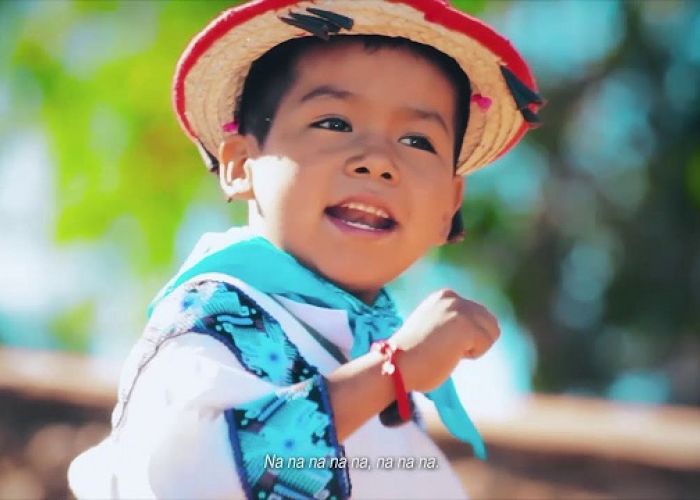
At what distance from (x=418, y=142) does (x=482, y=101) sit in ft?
0.78

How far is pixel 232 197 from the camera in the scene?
249 centimetres

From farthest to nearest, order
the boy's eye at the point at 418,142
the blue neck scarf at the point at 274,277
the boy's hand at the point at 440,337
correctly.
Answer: the boy's eye at the point at 418,142 < the blue neck scarf at the point at 274,277 < the boy's hand at the point at 440,337

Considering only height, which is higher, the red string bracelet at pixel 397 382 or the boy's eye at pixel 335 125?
the boy's eye at pixel 335 125

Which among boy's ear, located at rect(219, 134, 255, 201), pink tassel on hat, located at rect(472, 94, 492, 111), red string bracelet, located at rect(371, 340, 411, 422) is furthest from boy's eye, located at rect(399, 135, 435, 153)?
red string bracelet, located at rect(371, 340, 411, 422)

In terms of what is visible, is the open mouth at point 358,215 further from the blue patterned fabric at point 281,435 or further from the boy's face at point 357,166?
the blue patterned fabric at point 281,435

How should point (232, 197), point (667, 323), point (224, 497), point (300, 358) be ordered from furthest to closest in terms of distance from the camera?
point (667, 323)
point (232, 197)
point (300, 358)
point (224, 497)

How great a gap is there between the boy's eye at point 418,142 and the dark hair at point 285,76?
0.46 ft

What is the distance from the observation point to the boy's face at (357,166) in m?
2.25

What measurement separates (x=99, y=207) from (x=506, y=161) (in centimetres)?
304

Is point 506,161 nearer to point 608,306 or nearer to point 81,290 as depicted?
point 608,306

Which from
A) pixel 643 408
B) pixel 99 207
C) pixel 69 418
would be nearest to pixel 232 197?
pixel 69 418

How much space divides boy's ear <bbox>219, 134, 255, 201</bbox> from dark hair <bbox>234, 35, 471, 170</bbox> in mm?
31

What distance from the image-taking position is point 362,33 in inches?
92.0

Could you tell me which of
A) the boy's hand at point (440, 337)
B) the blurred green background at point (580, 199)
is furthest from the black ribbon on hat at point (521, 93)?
the blurred green background at point (580, 199)
